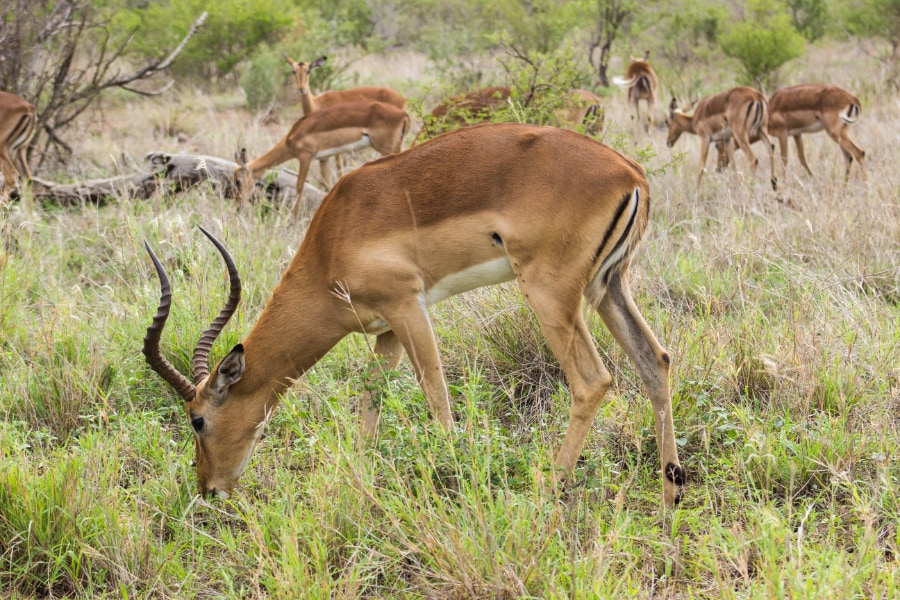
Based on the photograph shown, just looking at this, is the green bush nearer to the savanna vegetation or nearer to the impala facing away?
the impala facing away

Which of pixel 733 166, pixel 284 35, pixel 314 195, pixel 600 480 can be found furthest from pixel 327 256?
pixel 284 35

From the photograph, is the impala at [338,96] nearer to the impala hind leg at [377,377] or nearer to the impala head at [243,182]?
the impala head at [243,182]

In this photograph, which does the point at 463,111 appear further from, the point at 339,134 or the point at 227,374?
the point at 227,374

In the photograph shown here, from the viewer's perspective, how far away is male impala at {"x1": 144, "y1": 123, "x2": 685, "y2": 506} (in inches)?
130

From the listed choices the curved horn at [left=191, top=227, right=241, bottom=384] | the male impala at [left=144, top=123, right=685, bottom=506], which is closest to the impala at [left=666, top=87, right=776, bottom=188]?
the male impala at [left=144, top=123, right=685, bottom=506]

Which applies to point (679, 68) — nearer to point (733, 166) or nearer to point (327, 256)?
point (733, 166)

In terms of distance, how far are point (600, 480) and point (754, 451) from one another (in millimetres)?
536

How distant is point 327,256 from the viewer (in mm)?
3611

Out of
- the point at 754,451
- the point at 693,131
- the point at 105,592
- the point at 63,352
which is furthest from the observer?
the point at 693,131

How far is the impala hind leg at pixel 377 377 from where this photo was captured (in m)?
3.46

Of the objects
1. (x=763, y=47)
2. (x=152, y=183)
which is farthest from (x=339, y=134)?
(x=763, y=47)

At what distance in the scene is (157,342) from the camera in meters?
3.35

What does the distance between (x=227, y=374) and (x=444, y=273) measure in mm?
881

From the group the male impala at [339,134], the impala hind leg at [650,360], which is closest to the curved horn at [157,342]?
the impala hind leg at [650,360]
